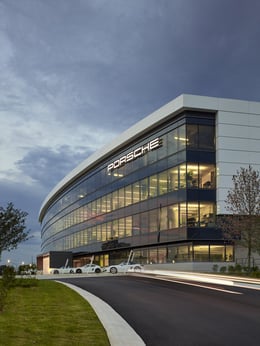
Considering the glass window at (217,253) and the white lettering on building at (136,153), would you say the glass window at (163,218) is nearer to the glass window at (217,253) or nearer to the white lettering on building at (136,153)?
the glass window at (217,253)

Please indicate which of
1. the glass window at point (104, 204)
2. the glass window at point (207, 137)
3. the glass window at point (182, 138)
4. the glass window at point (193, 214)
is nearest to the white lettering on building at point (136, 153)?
the glass window at point (182, 138)

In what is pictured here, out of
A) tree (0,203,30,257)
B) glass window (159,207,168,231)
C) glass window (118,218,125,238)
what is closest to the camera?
tree (0,203,30,257)

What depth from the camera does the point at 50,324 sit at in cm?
1080

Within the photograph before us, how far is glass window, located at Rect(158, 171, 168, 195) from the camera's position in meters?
51.1

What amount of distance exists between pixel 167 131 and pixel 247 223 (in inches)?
739

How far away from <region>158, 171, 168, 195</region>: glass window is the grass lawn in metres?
35.4

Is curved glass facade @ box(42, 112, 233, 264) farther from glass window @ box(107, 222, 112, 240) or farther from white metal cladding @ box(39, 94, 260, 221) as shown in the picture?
white metal cladding @ box(39, 94, 260, 221)

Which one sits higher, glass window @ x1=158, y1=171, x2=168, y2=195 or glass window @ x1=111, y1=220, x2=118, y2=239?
glass window @ x1=158, y1=171, x2=168, y2=195

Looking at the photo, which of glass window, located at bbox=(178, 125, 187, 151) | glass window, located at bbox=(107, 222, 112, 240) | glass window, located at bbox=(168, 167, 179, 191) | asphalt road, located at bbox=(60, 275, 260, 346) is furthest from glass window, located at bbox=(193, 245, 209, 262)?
asphalt road, located at bbox=(60, 275, 260, 346)

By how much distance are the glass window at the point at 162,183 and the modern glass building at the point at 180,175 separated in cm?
11

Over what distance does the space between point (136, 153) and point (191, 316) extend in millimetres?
45433

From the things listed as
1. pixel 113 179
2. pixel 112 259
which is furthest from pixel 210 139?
pixel 112 259

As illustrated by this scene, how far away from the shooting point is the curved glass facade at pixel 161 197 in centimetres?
4697

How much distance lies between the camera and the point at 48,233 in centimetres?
11238
